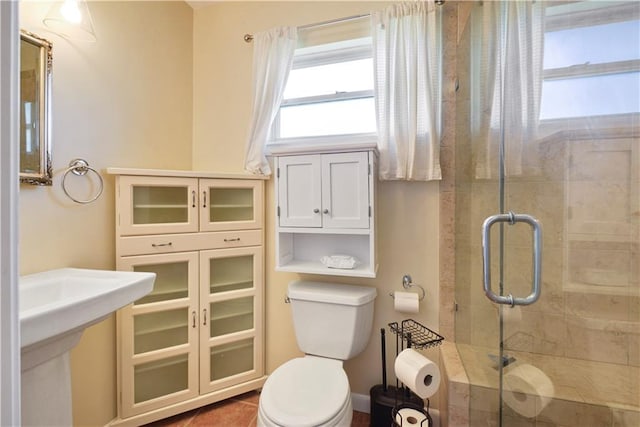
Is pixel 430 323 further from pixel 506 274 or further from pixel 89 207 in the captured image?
pixel 89 207

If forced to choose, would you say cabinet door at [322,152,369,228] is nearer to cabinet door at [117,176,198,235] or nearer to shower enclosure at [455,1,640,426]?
shower enclosure at [455,1,640,426]

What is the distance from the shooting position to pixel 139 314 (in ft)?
5.06

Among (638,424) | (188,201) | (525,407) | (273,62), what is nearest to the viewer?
(638,424)

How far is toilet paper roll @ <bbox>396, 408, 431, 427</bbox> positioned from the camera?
49.7 inches

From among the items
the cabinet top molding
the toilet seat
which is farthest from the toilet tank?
the cabinet top molding

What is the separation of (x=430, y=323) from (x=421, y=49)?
1.52 metres

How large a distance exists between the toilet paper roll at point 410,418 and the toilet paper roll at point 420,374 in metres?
0.16

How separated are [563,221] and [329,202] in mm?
1054

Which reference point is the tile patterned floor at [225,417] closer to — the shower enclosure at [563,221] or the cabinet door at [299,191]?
the shower enclosure at [563,221]

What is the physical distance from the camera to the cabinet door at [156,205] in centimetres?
150

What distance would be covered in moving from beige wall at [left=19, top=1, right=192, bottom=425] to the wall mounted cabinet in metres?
0.89

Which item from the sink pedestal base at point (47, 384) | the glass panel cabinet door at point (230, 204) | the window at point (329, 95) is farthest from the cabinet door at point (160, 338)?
the window at point (329, 95)

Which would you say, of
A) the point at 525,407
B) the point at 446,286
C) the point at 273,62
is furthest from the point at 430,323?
the point at 273,62

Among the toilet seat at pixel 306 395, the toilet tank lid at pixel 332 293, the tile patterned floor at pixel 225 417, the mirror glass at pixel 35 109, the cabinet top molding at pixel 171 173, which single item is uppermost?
the mirror glass at pixel 35 109
